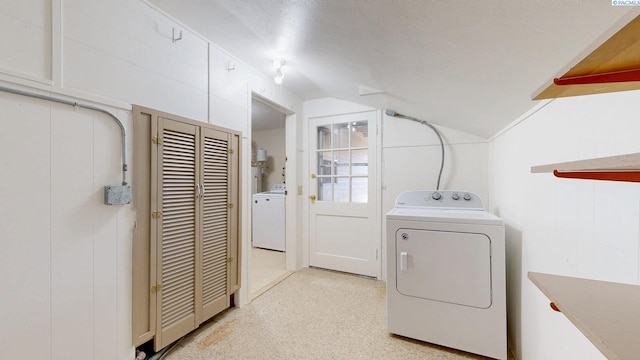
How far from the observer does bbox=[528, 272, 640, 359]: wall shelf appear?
35cm

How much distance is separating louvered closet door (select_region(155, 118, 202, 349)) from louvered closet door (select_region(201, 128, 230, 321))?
78 mm

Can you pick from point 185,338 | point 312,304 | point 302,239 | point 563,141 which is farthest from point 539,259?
point 302,239

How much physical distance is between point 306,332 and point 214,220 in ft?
3.65

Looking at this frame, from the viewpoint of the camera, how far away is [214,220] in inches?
78.3

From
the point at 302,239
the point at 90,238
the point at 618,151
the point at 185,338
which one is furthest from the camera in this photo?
the point at 302,239

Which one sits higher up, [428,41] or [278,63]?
[278,63]

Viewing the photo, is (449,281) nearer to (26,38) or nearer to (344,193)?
(344,193)

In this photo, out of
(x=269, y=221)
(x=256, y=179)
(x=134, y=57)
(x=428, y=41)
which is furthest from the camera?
(x=256, y=179)

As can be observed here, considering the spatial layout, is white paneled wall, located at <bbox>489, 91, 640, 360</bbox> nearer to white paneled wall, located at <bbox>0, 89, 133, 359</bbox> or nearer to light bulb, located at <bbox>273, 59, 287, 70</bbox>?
light bulb, located at <bbox>273, 59, 287, 70</bbox>

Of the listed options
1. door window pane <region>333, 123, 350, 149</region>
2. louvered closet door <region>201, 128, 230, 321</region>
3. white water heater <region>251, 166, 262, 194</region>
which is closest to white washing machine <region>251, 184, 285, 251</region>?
white water heater <region>251, 166, 262, 194</region>

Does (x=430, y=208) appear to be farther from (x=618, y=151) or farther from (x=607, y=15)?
(x=607, y=15)

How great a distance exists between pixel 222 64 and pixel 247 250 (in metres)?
1.64

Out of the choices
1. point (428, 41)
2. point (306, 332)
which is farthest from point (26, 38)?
point (306, 332)

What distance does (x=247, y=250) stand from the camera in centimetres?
233
